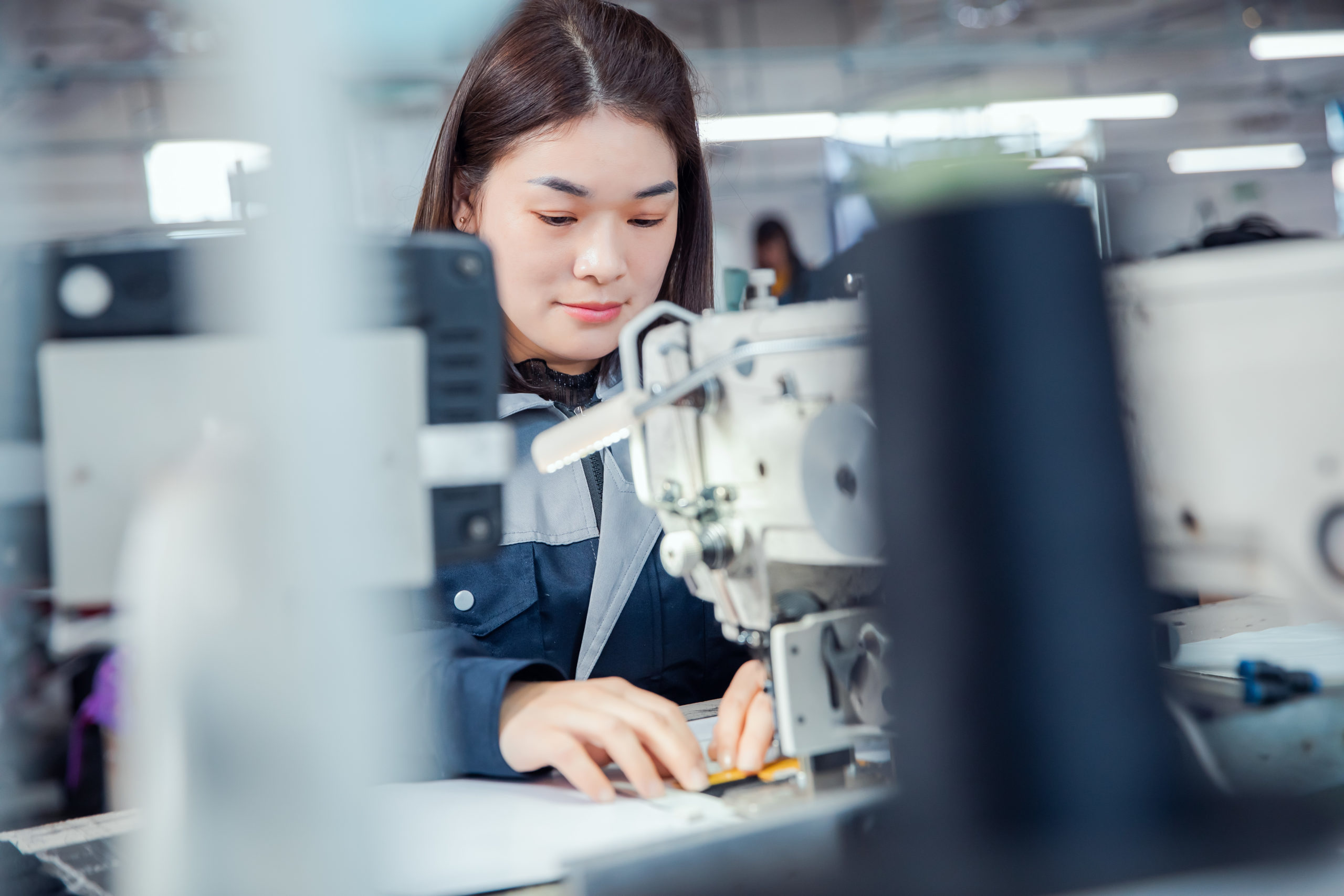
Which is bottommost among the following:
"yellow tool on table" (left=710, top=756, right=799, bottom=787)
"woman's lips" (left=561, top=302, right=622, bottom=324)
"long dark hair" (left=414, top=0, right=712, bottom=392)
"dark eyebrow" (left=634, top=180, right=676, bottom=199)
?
"yellow tool on table" (left=710, top=756, right=799, bottom=787)

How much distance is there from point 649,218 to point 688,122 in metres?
0.26

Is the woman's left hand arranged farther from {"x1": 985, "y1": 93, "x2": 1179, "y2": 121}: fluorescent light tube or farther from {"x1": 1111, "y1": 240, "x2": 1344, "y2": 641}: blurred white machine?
{"x1": 985, "y1": 93, "x2": 1179, "y2": 121}: fluorescent light tube

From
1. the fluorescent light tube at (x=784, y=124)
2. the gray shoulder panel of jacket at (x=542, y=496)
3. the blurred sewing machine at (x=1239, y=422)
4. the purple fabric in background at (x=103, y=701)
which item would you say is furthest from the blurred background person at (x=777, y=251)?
the purple fabric in background at (x=103, y=701)

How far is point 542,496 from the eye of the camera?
1.29 metres

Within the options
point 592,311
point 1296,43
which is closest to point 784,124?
point 1296,43

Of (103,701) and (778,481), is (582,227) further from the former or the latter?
(103,701)

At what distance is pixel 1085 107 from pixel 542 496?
6.42 metres

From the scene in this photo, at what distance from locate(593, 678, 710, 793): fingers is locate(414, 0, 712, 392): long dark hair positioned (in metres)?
0.54

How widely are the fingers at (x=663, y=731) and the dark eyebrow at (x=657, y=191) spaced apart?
0.52 m

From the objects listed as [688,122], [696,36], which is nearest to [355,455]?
[688,122]

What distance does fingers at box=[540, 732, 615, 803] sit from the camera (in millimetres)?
799

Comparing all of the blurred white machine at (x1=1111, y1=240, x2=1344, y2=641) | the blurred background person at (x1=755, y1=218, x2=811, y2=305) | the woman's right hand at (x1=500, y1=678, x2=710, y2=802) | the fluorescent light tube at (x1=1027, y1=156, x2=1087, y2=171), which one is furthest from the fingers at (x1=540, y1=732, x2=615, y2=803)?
the blurred background person at (x1=755, y1=218, x2=811, y2=305)

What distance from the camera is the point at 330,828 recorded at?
361mm

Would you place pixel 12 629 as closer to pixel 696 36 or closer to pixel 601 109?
pixel 601 109
